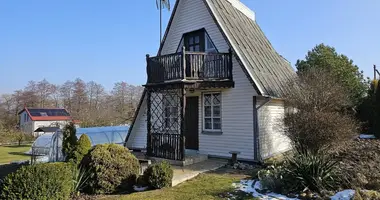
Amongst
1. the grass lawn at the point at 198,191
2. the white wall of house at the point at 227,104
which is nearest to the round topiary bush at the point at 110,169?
the grass lawn at the point at 198,191

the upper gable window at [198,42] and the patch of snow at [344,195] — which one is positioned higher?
the upper gable window at [198,42]

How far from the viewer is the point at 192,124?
505 inches

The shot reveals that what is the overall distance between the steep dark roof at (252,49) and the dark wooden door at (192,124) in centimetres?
312

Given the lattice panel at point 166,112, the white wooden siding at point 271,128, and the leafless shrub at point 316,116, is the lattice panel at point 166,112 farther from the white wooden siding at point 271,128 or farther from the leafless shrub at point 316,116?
the leafless shrub at point 316,116

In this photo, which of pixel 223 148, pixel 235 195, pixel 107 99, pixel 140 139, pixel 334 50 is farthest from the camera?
pixel 107 99

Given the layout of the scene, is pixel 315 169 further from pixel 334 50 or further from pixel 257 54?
pixel 334 50

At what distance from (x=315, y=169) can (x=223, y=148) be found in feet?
17.2

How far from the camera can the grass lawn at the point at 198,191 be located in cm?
632

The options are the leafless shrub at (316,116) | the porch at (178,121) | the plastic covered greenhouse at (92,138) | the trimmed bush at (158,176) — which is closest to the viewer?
the trimmed bush at (158,176)

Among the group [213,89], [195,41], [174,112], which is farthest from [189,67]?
[174,112]

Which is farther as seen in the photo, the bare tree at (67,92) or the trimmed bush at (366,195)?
the bare tree at (67,92)

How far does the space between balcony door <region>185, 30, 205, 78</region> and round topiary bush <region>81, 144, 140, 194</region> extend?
448 cm

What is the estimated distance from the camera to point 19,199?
5434 mm

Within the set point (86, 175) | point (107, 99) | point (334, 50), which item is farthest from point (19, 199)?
point (107, 99)
